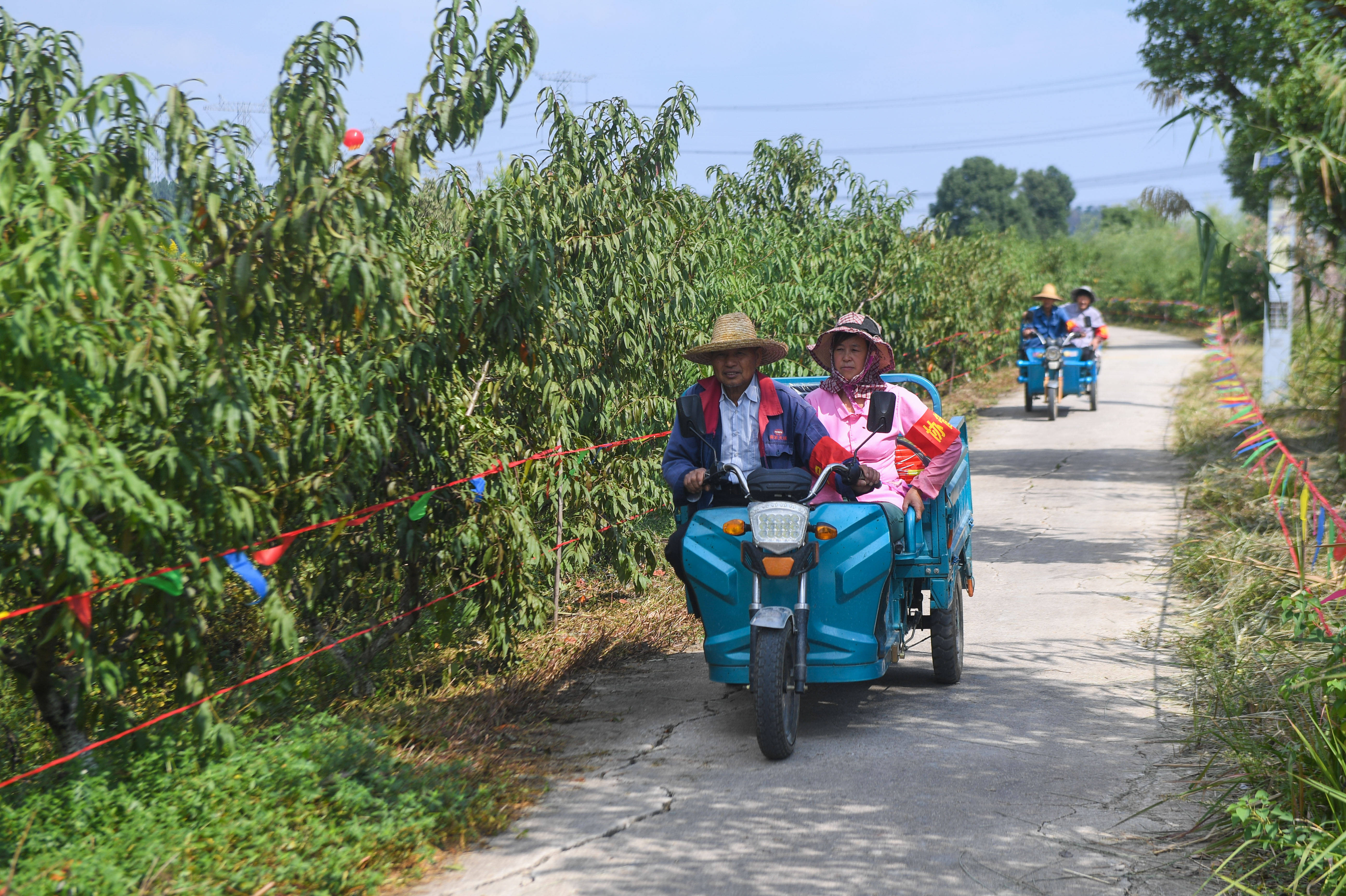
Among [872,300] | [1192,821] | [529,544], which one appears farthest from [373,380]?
[872,300]

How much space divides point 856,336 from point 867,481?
→ 3.01 ft

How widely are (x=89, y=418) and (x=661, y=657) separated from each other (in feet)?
12.7

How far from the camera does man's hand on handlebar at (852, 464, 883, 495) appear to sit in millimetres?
5430

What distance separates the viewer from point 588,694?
19.8ft

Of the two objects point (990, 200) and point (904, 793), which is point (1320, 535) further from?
point (990, 200)

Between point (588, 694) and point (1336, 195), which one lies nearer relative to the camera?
point (588, 694)

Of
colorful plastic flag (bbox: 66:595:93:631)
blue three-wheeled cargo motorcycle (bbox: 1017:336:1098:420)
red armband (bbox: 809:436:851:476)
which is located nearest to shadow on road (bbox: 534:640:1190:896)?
red armband (bbox: 809:436:851:476)

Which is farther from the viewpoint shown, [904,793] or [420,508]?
[420,508]

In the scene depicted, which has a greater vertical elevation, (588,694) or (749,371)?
(749,371)

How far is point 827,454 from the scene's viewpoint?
5.54m

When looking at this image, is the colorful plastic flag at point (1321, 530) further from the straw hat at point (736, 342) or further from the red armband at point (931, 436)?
the straw hat at point (736, 342)

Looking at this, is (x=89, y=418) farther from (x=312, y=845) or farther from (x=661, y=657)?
(x=661, y=657)

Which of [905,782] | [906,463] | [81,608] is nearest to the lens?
[81,608]

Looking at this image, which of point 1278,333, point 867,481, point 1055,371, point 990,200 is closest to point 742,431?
point 867,481
